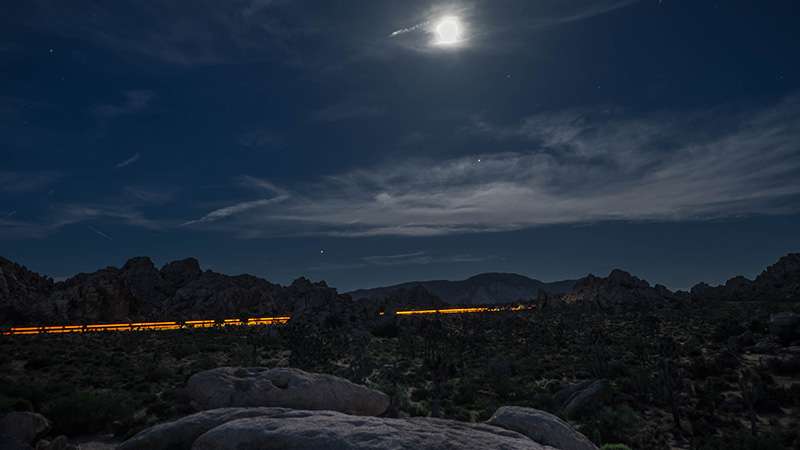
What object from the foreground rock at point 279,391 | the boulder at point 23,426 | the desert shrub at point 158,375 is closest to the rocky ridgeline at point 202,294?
the desert shrub at point 158,375

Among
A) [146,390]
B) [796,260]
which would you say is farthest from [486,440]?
[796,260]

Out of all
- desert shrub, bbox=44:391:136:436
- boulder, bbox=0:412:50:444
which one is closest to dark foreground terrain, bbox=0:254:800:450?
desert shrub, bbox=44:391:136:436

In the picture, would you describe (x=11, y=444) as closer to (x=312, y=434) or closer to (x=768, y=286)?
(x=312, y=434)

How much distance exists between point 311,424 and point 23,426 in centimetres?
1743

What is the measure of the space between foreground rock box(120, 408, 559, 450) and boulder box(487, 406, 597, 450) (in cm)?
201

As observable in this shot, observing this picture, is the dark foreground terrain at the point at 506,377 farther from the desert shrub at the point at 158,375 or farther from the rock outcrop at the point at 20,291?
the rock outcrop at the point at 20,291

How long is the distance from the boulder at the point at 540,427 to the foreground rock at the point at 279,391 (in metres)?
4.32

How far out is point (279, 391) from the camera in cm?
1351

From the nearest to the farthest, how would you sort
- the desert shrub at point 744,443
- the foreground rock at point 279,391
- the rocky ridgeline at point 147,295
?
the foreground rock at point 279,391 < the desert shrub at point 744,443 < the rocky ridgeline at point 147,295

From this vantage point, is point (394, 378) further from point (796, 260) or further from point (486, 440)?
point (796, 260)

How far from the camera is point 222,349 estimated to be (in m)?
53.3

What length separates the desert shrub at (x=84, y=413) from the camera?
21.4m

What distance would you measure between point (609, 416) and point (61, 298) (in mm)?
113489

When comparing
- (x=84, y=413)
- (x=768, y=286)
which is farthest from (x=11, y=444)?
(x=768, y=286)
